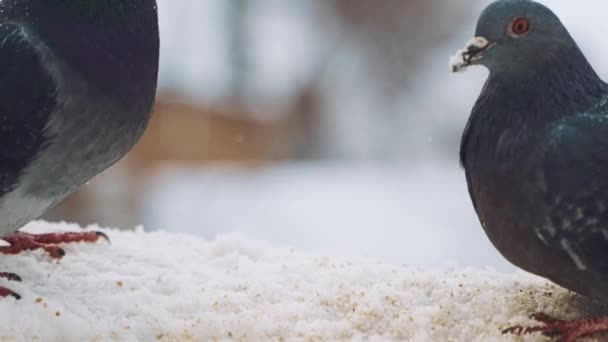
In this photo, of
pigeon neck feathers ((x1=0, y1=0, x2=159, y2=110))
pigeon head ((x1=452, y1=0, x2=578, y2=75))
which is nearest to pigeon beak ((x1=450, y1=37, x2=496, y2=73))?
pigeon head ((x1=452, y1=0, x2=578, y2=75))

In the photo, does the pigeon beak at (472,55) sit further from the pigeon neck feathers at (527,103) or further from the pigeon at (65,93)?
the pigeon at (65,93)

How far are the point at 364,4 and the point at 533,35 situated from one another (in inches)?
169

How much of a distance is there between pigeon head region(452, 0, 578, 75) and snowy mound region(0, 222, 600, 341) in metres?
0.54

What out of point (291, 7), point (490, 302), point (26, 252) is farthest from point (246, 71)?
point (490, 302)

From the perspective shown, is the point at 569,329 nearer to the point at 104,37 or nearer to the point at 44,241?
the point at 104,37

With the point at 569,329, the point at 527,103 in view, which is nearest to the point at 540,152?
the point at 527,103

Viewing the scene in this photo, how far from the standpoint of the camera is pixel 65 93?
1.89 meters

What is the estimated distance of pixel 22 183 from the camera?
188cm

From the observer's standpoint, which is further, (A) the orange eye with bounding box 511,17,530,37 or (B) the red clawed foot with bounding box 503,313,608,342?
(A) the orange eye with bounding box 511,17,530,37

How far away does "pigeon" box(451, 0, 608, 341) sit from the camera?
170 cm

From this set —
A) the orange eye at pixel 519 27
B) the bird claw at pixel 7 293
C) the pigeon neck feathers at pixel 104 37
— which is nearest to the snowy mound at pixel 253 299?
the bird claw at pixel 7 293

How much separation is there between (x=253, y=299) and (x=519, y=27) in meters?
0.85

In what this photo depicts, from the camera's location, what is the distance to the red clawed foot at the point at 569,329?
171 centimetres

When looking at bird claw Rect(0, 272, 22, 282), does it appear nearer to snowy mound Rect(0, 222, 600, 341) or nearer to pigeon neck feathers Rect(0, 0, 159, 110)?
snowy mound Rect(0, 222, 600, 341)
